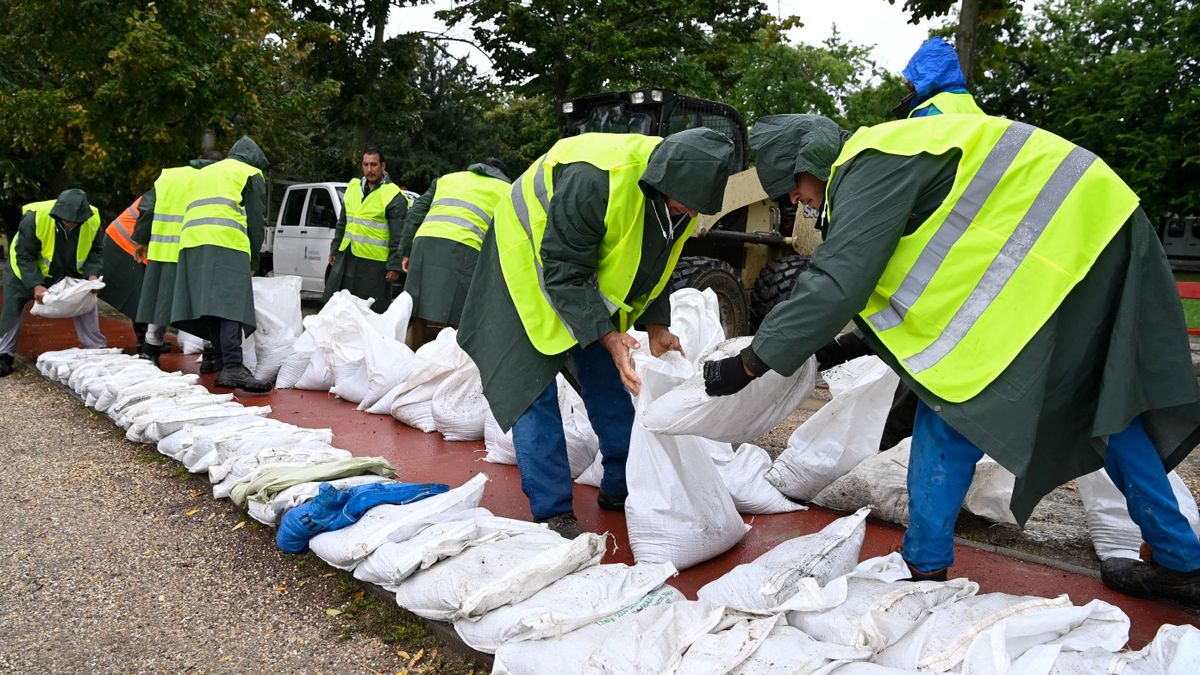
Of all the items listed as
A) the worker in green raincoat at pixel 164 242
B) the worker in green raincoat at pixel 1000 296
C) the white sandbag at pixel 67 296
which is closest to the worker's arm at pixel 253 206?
the worker in green raincoat at pixel 164 242

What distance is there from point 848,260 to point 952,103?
1.96 ft

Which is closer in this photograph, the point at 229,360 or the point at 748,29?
the point at 229,360

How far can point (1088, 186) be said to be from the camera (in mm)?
2064

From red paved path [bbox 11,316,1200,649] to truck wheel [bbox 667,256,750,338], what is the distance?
239 cm

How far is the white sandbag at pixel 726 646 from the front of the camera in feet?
5.75

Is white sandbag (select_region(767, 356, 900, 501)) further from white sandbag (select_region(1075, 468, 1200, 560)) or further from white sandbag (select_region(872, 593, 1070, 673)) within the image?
white sandbag (select_region(872, 593, 1070, 673))

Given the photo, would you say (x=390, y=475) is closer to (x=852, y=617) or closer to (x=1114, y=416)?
(x=852, y=617)

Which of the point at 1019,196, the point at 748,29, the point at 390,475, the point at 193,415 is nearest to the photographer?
the point at 1019,196

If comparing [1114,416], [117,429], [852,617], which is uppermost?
[1114,416]

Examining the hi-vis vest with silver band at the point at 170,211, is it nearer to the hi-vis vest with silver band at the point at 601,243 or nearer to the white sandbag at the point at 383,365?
the white sandbag at the point at 383,365

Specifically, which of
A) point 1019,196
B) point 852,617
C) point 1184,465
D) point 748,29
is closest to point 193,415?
point 852,617

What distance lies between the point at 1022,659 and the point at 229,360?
4.75m

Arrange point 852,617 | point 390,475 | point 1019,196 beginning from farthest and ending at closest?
1. point 390,475
2. point 1019,196
3. point 852,617

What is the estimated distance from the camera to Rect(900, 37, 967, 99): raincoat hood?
2396 millimetres
